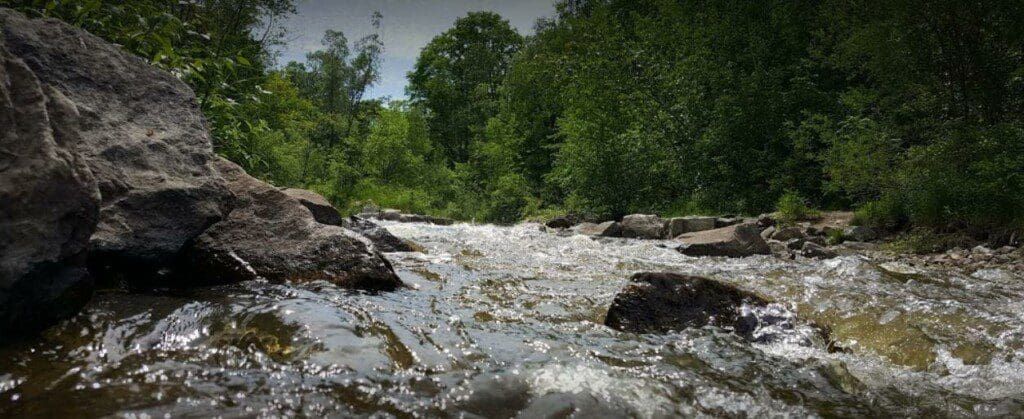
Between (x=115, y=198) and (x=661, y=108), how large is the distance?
2298 centimetres

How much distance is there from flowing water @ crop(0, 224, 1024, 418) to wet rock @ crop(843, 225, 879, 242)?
735cm

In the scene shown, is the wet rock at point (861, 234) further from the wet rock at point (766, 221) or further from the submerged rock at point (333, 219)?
the submerged rock at point (333, 219)

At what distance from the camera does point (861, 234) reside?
12.6 meters

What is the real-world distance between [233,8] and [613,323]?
17100 millimetres

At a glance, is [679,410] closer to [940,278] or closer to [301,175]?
[940,278]

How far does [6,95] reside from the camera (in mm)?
2795

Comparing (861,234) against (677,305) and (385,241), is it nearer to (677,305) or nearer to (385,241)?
(677,305)

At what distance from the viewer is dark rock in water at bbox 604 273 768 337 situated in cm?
458

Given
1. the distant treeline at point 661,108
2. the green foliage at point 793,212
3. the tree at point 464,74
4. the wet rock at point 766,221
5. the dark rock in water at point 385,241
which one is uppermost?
the tree at point 464,74

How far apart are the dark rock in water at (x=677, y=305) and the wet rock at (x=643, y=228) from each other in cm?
1044

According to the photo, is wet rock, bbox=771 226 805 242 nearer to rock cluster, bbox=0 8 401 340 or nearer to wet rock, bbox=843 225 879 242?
wet rock, bbox=843 225 879 242

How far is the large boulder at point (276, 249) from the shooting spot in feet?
15.7

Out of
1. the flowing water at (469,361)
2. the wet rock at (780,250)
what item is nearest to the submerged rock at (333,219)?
the flowing water at (469,361)

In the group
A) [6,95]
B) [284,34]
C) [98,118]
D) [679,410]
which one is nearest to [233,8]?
[284,34]
